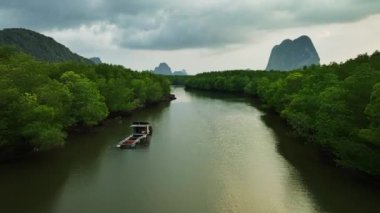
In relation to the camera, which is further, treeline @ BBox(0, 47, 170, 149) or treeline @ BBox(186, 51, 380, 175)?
treeline @ BBox(0, 47, 170, 149)

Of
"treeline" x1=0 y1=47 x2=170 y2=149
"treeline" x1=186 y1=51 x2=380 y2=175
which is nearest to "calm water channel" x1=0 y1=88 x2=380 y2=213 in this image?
"treeline" x1=186 y1=51 x2=380 y2=175

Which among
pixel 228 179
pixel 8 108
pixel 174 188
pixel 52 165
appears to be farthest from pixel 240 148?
pixel 8 108

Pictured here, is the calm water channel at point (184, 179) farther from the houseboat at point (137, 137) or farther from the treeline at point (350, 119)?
the treeline at point (350, 119)

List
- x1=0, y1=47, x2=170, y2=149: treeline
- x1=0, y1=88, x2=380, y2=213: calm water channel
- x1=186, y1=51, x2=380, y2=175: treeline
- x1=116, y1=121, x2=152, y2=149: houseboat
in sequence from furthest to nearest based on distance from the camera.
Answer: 1. x1=116, y1=121, x2=152, y2=149: houseboat
2. x1=0, y1=47, x2=170, y2=149: treeline
3. x1=186, y1=51, x2=380, y2=175: treeline
4. x1=0, y1=88, x2=380, y2=213: calm water channel

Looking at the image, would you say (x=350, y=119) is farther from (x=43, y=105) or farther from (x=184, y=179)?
(x=43, y=105)

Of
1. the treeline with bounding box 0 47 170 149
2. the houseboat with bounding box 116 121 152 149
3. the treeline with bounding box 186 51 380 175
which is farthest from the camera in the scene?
the houseboat with bounding box 116 121 152 149

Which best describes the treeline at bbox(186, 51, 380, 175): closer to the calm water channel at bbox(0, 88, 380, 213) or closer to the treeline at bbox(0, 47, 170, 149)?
the calm water channel at bbox(0, 88, 380, 213)

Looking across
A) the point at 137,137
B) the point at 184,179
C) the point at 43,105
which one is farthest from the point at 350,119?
the point at 43,105
